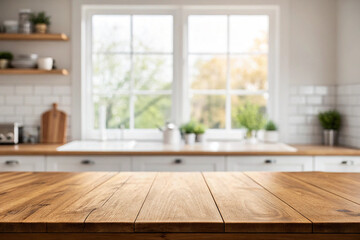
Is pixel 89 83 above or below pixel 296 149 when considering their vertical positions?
above

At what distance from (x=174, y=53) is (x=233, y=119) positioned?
0.89m

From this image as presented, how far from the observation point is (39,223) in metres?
1.17

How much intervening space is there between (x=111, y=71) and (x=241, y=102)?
4.45ft

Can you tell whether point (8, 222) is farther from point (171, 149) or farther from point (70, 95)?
point (70, 95)

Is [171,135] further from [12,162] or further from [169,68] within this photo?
[12,162]

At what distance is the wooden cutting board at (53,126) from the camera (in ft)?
13.8

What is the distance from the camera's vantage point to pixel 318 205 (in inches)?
54.5

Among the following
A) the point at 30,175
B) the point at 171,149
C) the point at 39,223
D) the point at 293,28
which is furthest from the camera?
the point at 293,28

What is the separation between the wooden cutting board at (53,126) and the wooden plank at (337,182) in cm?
268

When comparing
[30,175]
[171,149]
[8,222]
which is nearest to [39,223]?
[8,222]

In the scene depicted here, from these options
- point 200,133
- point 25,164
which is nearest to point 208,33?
point 200,133

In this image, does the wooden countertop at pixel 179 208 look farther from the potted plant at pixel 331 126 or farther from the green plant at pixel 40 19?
the green plant at pixel 40 19

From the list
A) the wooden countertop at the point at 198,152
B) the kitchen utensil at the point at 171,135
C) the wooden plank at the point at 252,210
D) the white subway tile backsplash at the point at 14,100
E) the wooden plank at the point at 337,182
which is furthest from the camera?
the white subway tile backsplash at the point at 14,100

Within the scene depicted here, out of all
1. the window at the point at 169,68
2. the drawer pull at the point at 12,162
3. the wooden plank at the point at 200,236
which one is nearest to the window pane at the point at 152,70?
the window at the point at 169,68
